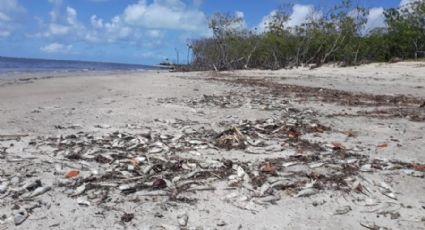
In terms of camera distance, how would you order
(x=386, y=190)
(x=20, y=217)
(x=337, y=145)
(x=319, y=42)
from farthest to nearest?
1. (x=319, y=42)
2. (x=337, y=145)
3. (x=386, y=190)
4. (x=20, y=217)

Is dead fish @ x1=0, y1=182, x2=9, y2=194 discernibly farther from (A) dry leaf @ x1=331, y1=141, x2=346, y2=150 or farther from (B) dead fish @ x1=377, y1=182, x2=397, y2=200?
(A) dry leaf @ x1=331, y1=141, x2=346, y2=150

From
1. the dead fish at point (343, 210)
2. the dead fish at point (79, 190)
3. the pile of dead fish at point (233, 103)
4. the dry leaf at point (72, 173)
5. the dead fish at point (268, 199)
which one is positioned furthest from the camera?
the pile of dead fish at point (233, 103)

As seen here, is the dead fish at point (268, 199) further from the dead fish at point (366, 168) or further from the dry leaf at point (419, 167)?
the dry leaf at point (419, 167)

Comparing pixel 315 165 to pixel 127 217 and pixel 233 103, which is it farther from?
pixel 233 103

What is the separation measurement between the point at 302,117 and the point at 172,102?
4.35 metres

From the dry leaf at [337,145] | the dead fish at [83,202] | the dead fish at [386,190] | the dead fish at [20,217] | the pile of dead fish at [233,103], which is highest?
the dry leaf at [337,145]

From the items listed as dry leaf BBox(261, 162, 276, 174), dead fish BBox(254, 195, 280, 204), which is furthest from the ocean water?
dead fish BBox(254, 195, 280, 204)

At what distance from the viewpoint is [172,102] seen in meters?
13.3

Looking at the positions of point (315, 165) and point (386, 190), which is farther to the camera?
point (315, 165)

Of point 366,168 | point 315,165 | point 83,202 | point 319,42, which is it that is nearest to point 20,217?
point 83,202

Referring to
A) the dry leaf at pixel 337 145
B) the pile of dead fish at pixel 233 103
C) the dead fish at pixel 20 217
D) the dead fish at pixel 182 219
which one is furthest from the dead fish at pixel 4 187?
the pile of dead fish at pixel 233 103

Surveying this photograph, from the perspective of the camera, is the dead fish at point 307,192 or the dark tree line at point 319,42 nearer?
the dead fish at point 307,192

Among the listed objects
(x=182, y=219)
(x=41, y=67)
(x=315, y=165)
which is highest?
(x=315, y=165)

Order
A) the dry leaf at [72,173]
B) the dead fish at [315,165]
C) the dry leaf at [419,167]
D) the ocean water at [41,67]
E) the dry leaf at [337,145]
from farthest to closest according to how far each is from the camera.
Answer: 1. the ocean water at [41,67]
2. the dry leaf at [337,145]
3. the dead fish at [315,165]
4. the dry leaf at [419,167]
5. the dry leaf at [72,173]
